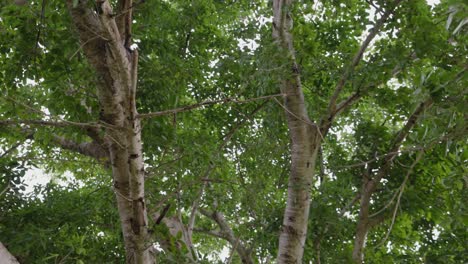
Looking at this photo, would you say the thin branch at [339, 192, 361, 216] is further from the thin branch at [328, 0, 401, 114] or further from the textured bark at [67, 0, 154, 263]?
the textured bark at [67, 0, 154, 263]

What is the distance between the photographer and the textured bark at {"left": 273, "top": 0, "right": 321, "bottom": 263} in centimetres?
452

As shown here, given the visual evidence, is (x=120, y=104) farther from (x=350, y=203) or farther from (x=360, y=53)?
(x=350, y=203)

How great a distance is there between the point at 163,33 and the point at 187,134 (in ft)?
3.38

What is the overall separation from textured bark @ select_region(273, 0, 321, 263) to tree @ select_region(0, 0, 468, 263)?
13 millimetres

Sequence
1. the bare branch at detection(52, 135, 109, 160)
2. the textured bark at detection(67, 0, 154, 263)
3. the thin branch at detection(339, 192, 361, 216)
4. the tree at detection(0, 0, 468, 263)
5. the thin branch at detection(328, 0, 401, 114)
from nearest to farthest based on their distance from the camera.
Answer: the textured bark at detection(67, 0, 154, 263)
the tree at detection(0, 0, 468, 263)
the thin branch at detection(328, 0, 401, 114)
the thin branch at detection(339, 192, 361, 216)
the bare branch at detection(52, 135, 109, 160)

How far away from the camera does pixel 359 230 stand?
488cm

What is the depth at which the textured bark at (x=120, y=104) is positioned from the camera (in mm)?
2562

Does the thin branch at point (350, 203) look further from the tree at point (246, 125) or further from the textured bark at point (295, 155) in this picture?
the textured bark at point (295, 155)

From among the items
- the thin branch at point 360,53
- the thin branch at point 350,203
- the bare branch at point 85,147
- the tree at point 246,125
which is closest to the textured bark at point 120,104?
the tree at point 246,125

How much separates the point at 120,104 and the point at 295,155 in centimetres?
235

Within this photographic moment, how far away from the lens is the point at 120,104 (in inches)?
107

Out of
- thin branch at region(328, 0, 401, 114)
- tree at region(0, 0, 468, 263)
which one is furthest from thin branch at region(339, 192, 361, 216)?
thin branch at region(328, 0, 401, 114)

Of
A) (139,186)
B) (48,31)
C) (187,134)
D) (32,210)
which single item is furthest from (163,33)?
(139,186)

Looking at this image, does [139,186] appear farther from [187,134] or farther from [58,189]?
[58,189]
